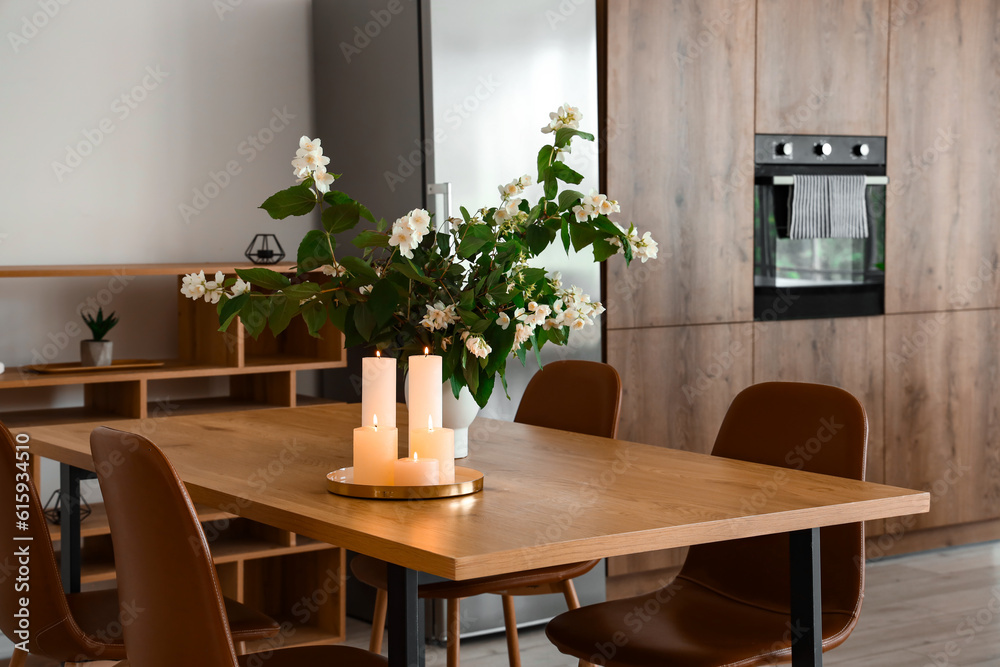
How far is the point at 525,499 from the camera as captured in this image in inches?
67.7

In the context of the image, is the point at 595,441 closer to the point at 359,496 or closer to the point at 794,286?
the point at 359,496

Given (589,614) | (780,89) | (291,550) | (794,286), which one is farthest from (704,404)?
(589,614)

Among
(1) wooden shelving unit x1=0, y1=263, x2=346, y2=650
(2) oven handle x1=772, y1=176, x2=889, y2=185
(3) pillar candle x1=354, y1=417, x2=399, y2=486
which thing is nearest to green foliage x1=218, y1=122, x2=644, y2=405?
(3) pillar candle x1=354, y1=417, x2=399, y2=486

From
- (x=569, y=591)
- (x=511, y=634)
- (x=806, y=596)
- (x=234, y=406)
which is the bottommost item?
(x=511, y=634)

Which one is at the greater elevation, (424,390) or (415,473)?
(424,390)

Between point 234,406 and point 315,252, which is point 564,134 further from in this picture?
point 234,406

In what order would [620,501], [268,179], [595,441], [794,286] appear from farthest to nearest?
[794,286]
[268,179]
[595,441]
[620,501]

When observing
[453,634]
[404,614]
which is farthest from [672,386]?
[404,614]

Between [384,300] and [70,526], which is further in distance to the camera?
[70,526]

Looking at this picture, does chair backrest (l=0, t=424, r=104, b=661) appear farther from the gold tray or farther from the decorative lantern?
the decorative lantern

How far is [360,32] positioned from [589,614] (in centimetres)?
217

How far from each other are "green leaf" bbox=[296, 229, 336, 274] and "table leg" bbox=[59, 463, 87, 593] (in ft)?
2.64

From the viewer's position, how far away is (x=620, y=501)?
5.53 ft

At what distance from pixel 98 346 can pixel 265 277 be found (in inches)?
58.9
